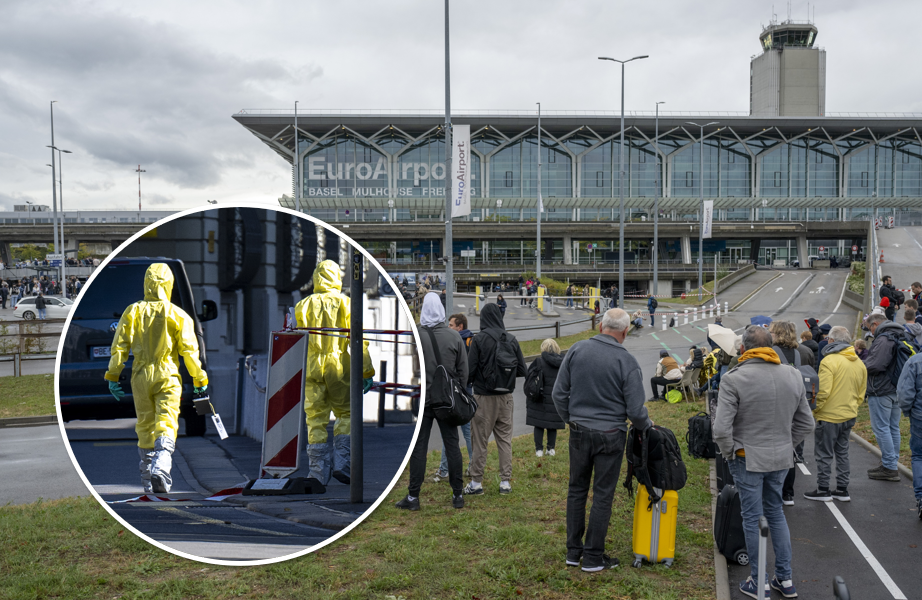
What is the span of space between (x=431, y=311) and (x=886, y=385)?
5.37m

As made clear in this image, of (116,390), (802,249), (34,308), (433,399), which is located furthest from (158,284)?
(802,249)

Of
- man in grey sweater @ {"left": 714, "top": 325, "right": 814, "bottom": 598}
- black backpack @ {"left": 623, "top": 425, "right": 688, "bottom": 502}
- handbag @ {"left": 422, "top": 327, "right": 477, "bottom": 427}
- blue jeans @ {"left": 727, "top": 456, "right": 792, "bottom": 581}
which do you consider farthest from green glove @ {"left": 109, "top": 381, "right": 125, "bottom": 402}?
blue jeans @ {"left": 727, "top": 456, "right": 792, "bottom": 581}

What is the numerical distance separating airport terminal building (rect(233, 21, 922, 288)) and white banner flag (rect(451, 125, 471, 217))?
41812 mm

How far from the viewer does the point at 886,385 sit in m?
6.90

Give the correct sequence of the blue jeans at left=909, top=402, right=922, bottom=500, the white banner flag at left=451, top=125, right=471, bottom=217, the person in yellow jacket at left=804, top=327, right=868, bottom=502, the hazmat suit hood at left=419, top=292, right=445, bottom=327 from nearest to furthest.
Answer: the hazmat suit hood at left=419, top=292, right=445, bottom=327, the blue jeans at left=909, top=402, right=922, bottom=500, the person in yellow jacket at left=804, top=327, right=868, bottom=502, the white banner flag at left=451, top=125, right=471, bottom=217

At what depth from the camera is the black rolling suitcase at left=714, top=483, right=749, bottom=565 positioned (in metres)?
4.96

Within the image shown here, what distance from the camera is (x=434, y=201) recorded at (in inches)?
2842

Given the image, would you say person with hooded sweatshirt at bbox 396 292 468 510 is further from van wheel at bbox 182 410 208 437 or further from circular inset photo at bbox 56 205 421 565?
van wheel at bbox 182 410 208 437

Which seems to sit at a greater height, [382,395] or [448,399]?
[382,395]

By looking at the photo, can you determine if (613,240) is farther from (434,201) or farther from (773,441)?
(773,441)

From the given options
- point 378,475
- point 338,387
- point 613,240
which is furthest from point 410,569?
point 613,240

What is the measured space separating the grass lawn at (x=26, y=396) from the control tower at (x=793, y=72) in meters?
108

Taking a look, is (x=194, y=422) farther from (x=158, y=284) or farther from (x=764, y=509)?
(x=764, y=509)

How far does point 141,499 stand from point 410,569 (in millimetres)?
2709
